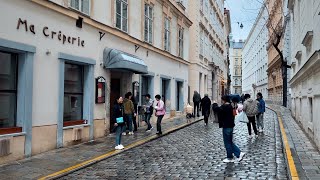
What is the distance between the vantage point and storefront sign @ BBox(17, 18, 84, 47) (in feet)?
29.9

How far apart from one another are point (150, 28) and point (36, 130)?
10444 mm

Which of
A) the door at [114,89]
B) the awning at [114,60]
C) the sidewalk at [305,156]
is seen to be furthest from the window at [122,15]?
the sidewalk at [305,156]

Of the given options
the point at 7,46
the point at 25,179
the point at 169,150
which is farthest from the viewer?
the point at 169,150

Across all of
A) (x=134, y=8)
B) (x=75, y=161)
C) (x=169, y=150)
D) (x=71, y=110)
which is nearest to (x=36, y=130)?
(x=75, y=161)

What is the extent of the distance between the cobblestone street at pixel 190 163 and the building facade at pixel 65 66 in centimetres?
190

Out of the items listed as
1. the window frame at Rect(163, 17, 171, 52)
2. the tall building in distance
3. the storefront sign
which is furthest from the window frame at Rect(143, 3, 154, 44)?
the tall building in distance

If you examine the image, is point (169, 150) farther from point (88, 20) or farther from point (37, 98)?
point (88, 20)

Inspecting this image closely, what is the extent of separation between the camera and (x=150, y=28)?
61.7 feet

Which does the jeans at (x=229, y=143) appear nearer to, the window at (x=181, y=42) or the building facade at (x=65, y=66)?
→ the building facade at (x=65, y=66)

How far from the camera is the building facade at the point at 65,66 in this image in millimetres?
8953

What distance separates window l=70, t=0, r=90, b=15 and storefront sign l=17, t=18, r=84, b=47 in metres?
1.00

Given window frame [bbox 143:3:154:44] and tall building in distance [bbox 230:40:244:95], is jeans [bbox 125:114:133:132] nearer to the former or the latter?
window frame [bbox 143:3:154:44]

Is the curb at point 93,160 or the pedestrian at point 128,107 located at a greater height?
the pedestrian at point 128,107

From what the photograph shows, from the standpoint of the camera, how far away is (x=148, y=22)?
1841cm
